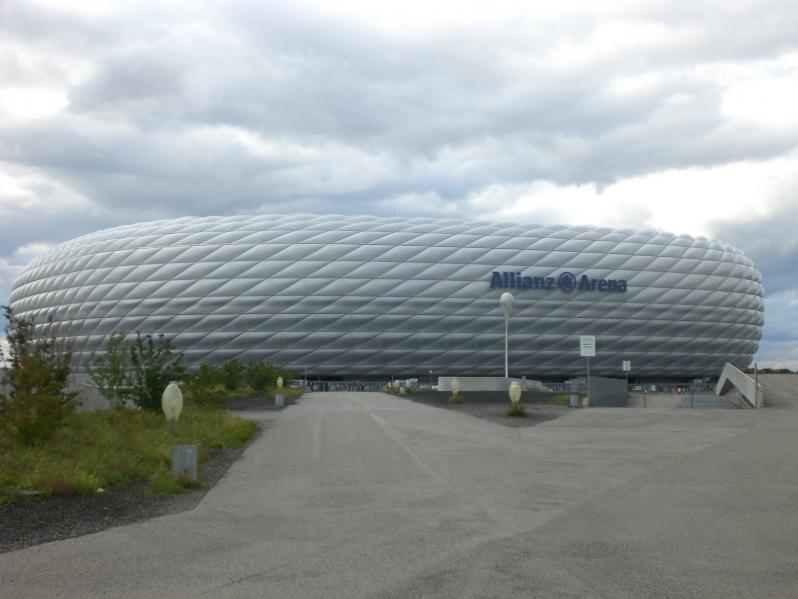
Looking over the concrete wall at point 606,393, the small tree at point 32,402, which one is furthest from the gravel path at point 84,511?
the concrete wall at point 606,393

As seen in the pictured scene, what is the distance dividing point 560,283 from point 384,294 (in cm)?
1582

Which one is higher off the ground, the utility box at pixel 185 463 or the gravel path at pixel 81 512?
the utility box at pixel 185 463

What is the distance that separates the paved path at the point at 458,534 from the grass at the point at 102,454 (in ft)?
4.14

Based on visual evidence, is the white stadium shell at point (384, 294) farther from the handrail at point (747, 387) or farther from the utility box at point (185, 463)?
the utility box at point (185, 463)

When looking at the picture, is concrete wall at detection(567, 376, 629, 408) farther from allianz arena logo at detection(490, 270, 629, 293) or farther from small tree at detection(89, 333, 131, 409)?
allianz arena logo at detection(490, 270, 629, 293)

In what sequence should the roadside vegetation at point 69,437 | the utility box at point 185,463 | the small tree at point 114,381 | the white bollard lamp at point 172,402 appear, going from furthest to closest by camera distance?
the small tree at point 114,381
the white bollard lamp at point 172,402
the utility box at point 185,463
the roadside vegetation at point 69,437

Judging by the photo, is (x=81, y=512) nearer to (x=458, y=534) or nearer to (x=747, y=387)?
(x=458, y=534)

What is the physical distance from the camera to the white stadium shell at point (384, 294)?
7012 cm

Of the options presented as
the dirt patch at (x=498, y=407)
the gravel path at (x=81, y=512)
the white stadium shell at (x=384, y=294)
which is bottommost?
the dirt patch at (x=498, y=407)

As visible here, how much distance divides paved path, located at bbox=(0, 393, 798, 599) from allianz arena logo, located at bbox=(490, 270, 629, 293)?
5796cm

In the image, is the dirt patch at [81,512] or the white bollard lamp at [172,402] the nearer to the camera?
the dirt patch at [81,512]

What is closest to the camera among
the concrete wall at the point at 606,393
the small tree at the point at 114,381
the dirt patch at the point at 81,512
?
the dirt patch at the point at 81,512

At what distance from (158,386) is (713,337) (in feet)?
224

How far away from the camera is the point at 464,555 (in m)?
6.12
